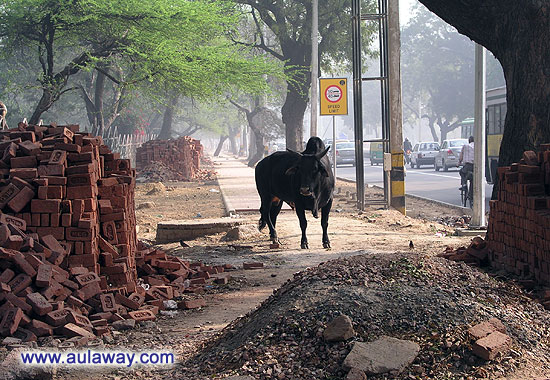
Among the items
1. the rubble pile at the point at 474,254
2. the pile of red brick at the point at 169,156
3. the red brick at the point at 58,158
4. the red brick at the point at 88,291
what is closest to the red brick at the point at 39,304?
the red brick at the point at 88,291

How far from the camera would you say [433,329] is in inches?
204

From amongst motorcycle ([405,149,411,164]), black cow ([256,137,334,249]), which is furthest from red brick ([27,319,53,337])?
motorcycle ([405,149,411,164])

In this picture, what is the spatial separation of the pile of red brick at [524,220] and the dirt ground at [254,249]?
2.95 ft

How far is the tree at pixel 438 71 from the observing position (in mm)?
67188

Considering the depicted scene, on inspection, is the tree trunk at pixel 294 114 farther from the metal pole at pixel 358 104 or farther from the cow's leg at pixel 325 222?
the cow's leg at pixel 325 222

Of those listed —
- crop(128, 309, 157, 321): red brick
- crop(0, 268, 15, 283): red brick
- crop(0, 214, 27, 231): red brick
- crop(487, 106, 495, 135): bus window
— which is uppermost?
crop(487, 106, 495, 135): bus window

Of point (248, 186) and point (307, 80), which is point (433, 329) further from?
→ point (307, 80)

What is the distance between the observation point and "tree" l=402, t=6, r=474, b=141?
6719 cm

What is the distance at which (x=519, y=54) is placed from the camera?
1016cm

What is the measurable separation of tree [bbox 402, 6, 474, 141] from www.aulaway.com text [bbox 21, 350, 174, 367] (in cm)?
6242

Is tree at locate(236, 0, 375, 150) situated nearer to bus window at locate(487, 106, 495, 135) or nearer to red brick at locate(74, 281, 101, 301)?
bus window at locate(487, 106, 495, 135)

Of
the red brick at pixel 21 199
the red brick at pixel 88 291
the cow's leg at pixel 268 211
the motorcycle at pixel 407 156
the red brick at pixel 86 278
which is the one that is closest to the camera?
the red brick at pixel 88 291

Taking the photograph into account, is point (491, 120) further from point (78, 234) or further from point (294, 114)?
point (78, 234)

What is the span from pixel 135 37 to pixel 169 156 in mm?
14125
